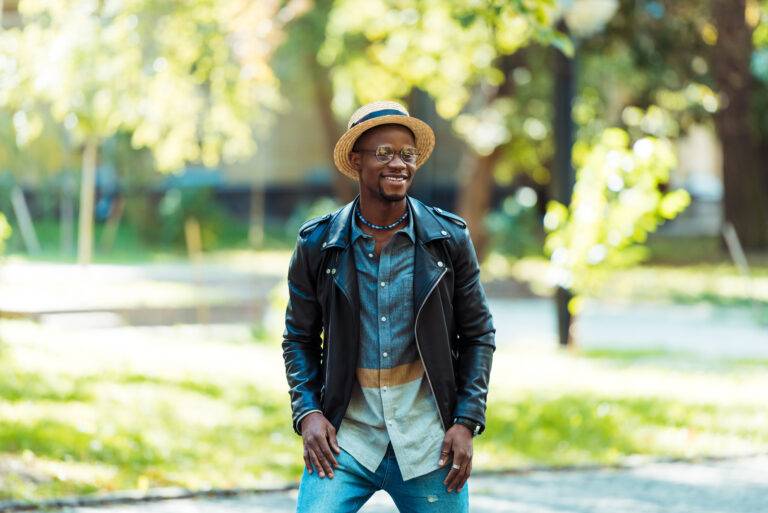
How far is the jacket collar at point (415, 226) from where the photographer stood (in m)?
3.77

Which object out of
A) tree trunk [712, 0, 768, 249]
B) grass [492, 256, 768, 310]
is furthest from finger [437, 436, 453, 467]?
tree trunk [712, 0, 768, 249]

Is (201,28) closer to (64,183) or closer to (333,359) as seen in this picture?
(333,359)

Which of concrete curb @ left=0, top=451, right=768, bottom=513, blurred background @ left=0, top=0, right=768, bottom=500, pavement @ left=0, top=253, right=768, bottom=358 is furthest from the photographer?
pavement @ left=0, top=253, right=768, bottom=358

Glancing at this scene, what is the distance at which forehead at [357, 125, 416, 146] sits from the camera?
3755 mm

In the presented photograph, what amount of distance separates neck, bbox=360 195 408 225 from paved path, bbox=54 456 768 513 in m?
3.21

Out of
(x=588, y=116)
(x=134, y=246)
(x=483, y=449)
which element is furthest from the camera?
(x=134, y=246)

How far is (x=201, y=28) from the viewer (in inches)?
546

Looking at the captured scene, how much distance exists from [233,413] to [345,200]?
19.5 m

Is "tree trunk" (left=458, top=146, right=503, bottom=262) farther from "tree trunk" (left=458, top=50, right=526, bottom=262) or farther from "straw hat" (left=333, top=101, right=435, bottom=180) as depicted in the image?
"straw hat" (left=333, top=101, right=435, bottom=180)

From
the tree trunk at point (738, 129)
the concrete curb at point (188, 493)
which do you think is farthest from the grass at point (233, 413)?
the tree trunk at point (738, 129)

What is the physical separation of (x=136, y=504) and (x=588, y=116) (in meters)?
19.4

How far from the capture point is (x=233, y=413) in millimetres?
9492

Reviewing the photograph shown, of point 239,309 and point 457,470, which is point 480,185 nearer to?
point 239,309

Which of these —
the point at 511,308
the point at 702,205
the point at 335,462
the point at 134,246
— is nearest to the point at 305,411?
the point at 335,462
